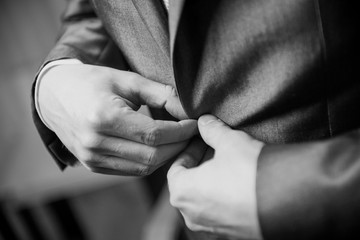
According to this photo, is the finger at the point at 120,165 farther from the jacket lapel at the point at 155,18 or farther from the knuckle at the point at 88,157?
the jacket lapel at the point at 155,18

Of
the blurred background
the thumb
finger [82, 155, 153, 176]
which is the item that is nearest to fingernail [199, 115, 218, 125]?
the thumb

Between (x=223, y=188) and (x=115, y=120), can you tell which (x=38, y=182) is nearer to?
(x=115, y=120)

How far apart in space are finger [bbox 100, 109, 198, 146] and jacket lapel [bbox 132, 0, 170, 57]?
0.41 ft

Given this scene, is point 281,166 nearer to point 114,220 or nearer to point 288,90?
point 288,90

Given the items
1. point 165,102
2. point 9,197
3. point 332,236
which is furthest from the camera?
point 9,197

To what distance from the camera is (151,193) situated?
2180mm

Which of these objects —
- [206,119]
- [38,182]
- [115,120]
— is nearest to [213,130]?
[206,119]

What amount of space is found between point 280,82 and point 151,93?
214mm

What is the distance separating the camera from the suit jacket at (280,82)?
1.59ft

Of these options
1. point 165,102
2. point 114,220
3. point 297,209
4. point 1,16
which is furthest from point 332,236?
point 1,16

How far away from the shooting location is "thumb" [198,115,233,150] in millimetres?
573

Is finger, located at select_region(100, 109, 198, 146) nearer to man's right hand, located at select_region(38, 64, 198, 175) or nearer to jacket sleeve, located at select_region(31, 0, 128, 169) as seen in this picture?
man's right hand, located at select_region(38, 64, 198, 175)

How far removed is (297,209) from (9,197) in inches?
73.0

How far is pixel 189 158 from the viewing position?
636mm
